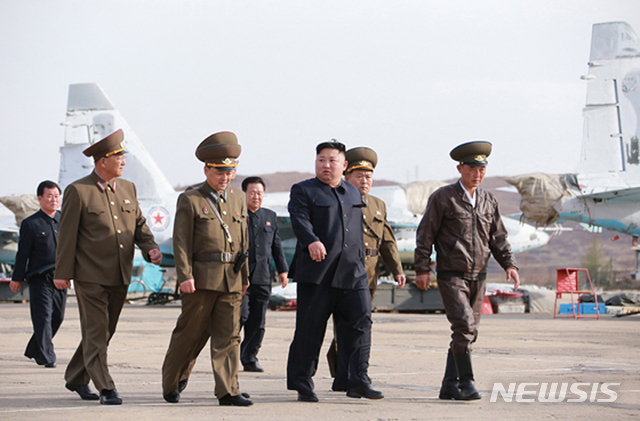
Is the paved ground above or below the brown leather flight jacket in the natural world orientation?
below

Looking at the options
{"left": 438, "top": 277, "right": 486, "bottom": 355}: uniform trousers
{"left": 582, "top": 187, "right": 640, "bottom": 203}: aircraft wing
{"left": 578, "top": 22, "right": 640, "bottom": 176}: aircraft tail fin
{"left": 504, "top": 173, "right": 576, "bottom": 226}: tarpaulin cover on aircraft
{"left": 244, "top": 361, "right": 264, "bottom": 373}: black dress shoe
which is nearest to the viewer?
{"left": 438, "top": 277, "right": 486, "bottom": 355}: uniform trousers

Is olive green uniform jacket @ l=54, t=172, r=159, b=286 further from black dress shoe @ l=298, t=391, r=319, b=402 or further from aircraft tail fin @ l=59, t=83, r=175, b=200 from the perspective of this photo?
aircraft tail fin @ l=59, t=83, r=175, b=200

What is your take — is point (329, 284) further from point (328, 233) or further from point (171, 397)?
point (171, 397)

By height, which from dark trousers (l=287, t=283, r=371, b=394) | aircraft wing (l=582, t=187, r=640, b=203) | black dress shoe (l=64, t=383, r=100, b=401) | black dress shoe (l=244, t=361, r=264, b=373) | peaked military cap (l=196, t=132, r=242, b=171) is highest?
peaked military cap (l=196, t=132, r=242, b=171)

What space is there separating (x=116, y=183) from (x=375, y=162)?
2.26m

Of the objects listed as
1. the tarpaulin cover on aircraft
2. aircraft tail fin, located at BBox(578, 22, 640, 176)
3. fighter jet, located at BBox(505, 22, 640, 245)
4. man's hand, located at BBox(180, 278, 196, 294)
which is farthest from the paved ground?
aircraft tail fin, located at BBox(578, 22, 640, 176)

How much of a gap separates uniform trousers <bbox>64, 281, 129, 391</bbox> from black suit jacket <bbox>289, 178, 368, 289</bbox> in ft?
4.29

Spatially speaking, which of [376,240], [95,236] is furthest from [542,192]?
[95,236]

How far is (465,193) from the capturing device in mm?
5777

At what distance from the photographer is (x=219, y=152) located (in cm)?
536

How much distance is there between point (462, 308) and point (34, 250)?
4446 millimetres

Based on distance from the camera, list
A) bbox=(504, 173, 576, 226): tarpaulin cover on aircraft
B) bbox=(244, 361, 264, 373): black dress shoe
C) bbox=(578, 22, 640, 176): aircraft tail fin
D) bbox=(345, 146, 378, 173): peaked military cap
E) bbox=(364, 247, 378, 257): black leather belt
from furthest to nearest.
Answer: bbox=(504, 173, 576, 226): tarpaulin cover on aircraft
bbox=(578, 22, 640, 176): aircraft tail fin
bbox=(244, 361, 264, 373): black dress shoe
bbox=(345, 146, 378, 173): peaked military cap
bbox=(364, 247, 378, 257): black leather belt

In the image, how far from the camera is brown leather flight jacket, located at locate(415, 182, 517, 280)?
18.3ft

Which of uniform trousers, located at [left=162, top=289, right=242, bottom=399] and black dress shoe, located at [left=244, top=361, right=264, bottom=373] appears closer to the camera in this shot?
uniform trousers, located at [left=162, top=289, right=242, bottom=399]
